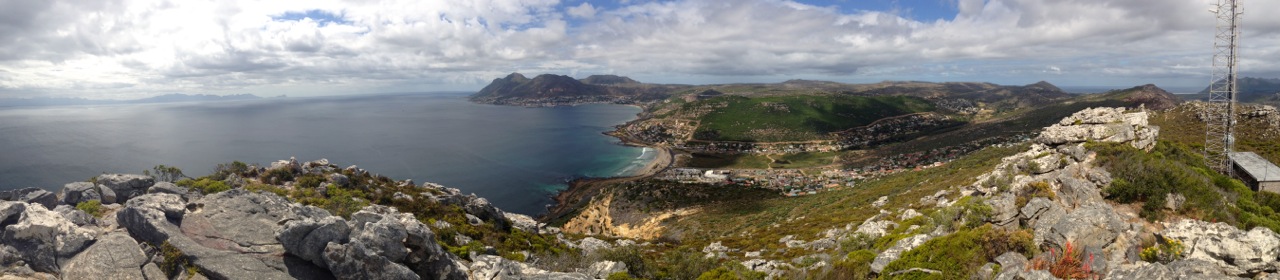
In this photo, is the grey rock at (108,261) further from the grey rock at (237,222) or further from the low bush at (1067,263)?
the low bush at (1067,263)

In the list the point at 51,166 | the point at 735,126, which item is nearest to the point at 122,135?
the point at 51,166

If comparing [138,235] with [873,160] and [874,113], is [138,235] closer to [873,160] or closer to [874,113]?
[873,160]

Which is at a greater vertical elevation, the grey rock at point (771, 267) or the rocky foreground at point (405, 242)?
the rocky foreground at point (405, 242)

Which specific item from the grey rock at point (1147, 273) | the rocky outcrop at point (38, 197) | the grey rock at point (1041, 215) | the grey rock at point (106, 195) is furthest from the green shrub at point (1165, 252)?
the grey rock at point (106, 195)

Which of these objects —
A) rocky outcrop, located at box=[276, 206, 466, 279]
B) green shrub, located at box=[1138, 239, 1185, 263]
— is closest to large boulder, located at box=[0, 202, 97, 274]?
rocky outcrop, located at box=[276, 206, 466, 279]

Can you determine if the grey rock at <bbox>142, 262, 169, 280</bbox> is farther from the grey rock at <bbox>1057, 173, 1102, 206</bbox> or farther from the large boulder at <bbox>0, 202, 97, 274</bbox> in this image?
the grey rock at <bbox>1057, 173, 1102, 206</bbox>

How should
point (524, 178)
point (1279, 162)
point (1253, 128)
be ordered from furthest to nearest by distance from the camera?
point (524, 178)
point (1253, 128)
point (1279, 162)
